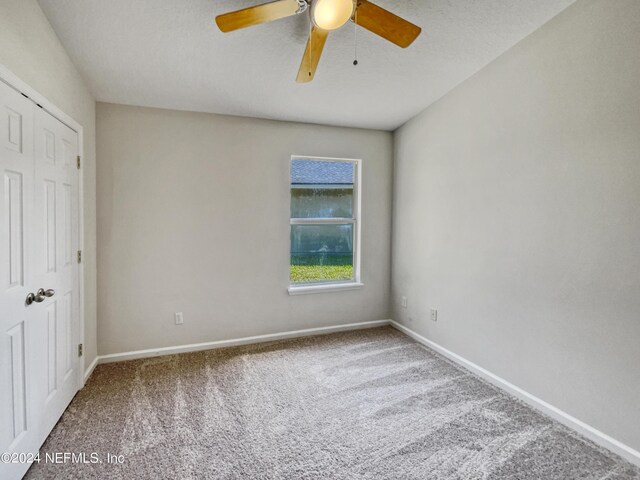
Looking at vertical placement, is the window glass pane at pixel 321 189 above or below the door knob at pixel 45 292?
above

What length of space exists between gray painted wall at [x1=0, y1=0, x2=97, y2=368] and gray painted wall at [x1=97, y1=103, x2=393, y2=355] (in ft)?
0.50

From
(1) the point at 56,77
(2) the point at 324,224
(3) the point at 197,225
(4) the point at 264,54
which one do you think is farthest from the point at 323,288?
(1) the point at 56,77

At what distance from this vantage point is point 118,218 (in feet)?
9.40

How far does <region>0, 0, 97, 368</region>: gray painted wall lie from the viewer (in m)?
1.53

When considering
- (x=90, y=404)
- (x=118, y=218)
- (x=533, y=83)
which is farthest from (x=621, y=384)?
(x=118, y=218)

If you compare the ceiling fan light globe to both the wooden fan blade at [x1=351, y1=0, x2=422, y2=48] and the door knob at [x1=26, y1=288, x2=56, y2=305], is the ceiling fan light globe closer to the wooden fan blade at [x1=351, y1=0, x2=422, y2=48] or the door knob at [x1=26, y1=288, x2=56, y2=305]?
the wooden fan blade at [x1=351, y1=0, x2=422, y2=48]

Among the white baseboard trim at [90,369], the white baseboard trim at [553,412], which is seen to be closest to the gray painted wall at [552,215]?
the white baseboard trim at [553,412]

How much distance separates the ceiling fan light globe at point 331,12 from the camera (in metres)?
1.46

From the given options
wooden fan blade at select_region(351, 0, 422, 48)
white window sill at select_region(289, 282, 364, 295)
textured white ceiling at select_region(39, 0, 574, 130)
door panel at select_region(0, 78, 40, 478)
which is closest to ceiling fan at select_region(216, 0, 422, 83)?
wooden fan blade at select_region(351, 0, 422, 48)

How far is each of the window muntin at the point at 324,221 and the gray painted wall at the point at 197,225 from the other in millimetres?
166

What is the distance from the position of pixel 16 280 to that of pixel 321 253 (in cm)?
266

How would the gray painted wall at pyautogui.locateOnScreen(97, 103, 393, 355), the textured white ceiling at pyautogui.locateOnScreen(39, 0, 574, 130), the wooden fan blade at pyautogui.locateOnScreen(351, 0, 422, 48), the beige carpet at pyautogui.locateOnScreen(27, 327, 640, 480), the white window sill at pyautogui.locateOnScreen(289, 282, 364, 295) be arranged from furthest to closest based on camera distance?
the white window sill at pyautogui.locateOnScreen(289, 282, 364, 295) < the gray painted wall at pyautogui.locateOnScreen(97, 103, 393, 355) < the textured white ceiling at pyautogui.locateOnScreen(39, 0, 574, 130) < the beige carpet at pyautogui.locateOnScreen(27, 327, 640, 480) < the wooden fan blade at pyautogui.locateOnScreen(351, 0, 422, 48)

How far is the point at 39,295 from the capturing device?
176cm

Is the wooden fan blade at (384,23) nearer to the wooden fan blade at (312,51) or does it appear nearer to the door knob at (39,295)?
the wooden fan blade at (312,51)
